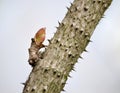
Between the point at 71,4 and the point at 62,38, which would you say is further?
the point at 71,4

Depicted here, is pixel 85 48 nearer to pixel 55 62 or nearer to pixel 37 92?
pixel 55 62

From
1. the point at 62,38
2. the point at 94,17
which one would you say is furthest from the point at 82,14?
the point at 62,38

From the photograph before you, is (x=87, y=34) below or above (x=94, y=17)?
below

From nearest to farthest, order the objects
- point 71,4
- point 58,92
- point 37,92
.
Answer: point 37,92, point 58,92, point 71,4

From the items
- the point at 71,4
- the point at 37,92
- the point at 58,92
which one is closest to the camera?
the point at 37,92

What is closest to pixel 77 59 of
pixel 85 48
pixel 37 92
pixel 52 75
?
pixel 85 48

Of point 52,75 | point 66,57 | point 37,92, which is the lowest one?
point 37,92

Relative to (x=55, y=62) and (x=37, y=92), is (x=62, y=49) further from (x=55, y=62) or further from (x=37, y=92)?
(x=37, y=92)
